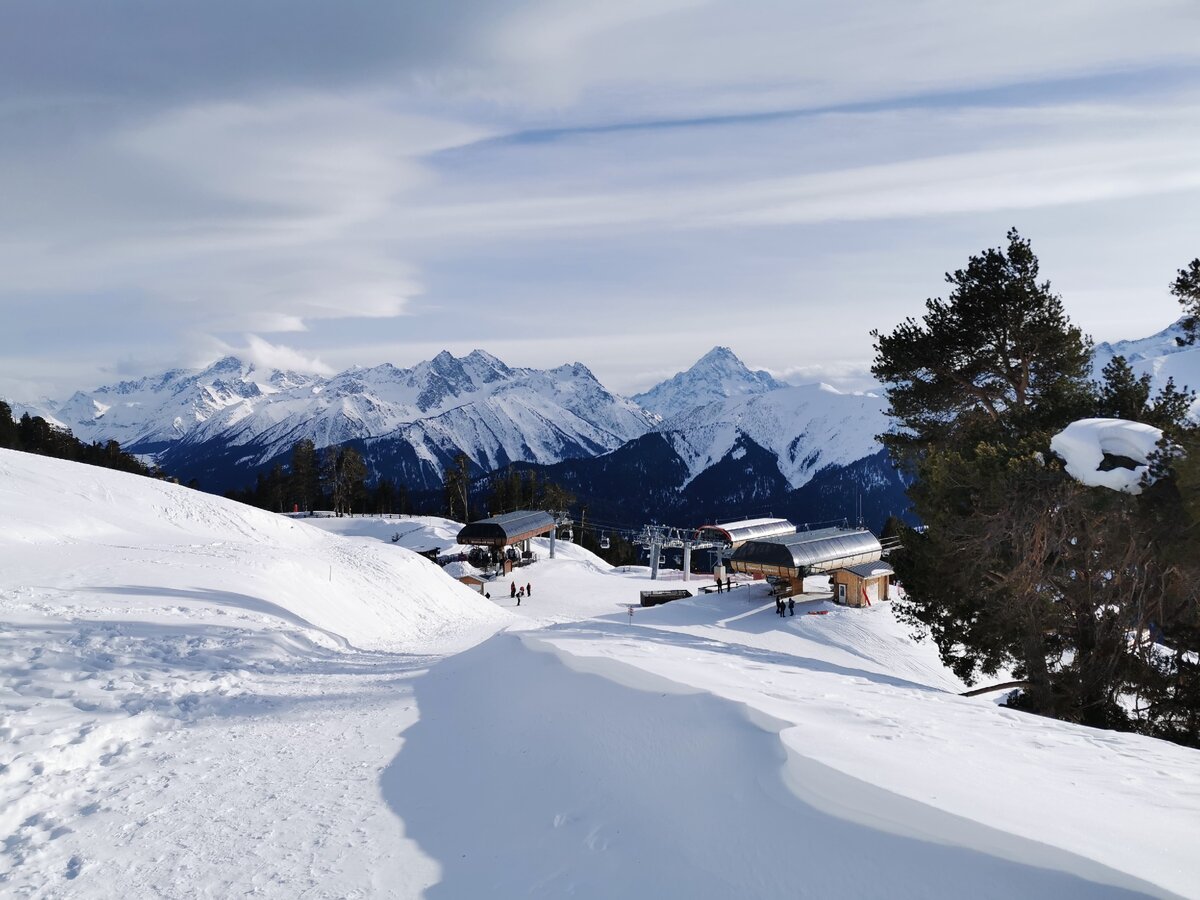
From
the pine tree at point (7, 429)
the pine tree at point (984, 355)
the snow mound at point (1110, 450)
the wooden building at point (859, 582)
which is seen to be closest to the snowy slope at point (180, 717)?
the snow mound at point (1110, 450)

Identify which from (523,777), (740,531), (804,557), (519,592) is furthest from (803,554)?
(523,777)

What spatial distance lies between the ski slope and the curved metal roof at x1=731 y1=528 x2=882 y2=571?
26495 millimetres

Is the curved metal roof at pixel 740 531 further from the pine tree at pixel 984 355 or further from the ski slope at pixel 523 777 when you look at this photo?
the ski slope at pixel 523 777

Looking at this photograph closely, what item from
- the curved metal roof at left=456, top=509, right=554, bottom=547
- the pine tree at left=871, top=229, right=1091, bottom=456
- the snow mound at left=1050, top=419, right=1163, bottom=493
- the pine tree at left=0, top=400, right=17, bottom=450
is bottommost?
the curved metal roof at left=456, top=509, right=554, bottom=547

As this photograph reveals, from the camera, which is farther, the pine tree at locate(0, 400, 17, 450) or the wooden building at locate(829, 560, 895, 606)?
the pine tree at locate(0, 400, 17, 450)

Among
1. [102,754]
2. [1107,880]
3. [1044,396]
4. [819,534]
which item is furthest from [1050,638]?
[819,534]

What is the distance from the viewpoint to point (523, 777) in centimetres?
663

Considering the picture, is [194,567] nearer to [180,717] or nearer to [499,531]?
[180,717]

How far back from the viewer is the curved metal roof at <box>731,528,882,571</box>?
39.9 m

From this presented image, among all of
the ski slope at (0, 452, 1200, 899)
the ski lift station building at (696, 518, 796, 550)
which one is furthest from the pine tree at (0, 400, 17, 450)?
the ski slope at (0, 452, 1200, 899)

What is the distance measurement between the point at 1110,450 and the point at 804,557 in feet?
92.9

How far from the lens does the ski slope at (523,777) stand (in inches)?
174

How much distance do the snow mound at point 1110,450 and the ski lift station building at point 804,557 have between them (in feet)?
86.7

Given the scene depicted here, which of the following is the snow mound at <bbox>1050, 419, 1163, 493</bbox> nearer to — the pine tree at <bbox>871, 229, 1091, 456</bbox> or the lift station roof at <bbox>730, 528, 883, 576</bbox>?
the pine tree at <bbox>871, 229, 1091, 456</bbox>
